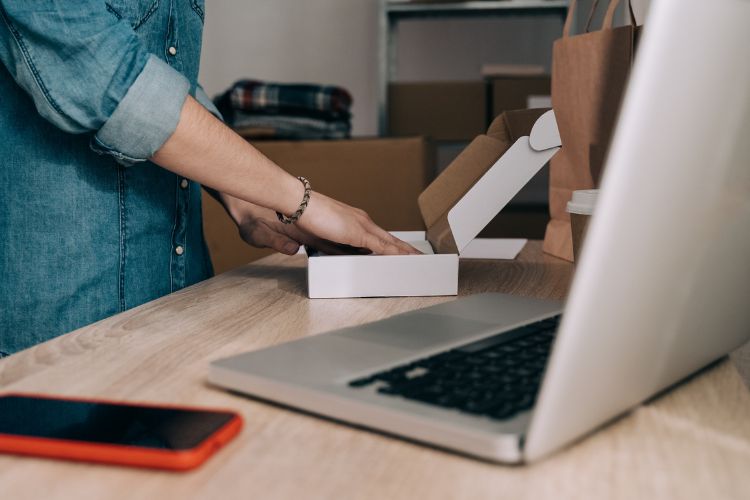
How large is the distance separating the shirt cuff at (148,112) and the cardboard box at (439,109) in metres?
1.75

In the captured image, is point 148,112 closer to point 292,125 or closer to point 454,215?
point 454,215

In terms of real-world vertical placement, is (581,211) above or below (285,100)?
below

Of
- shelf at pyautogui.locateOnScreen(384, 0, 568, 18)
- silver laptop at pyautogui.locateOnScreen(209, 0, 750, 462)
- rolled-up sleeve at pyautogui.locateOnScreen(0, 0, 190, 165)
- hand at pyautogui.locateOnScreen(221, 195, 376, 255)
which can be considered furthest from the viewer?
shelf at pyautogui.locateOnScreen(384, 0, 568, 18)

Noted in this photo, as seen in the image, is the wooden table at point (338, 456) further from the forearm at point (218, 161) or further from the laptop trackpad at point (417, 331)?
the forearm at point (218, 161)

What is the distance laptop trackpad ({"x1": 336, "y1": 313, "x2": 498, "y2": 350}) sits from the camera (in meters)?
0.55

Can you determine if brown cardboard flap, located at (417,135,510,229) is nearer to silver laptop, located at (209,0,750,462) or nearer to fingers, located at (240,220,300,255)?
fingers, located at (240,220,300,255)

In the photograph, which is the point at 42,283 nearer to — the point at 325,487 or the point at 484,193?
the point at 484,193

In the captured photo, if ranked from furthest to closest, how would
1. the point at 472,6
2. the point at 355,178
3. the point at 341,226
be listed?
the point at 472,6
the point at 355,178
the point at 341,226

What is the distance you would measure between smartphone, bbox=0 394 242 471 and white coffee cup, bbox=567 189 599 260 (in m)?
0.48

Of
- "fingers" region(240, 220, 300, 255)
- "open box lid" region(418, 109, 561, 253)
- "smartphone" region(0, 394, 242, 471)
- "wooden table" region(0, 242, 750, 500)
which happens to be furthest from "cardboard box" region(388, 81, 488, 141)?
"smartphone" region(0, 394, 242, 471)

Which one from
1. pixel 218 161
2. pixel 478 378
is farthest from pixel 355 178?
pixel 478 378

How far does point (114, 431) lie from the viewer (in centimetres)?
39

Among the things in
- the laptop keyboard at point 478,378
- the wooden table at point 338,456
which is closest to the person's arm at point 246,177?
the wooden table at point 338,456

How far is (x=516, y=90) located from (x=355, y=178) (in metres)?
0.63
